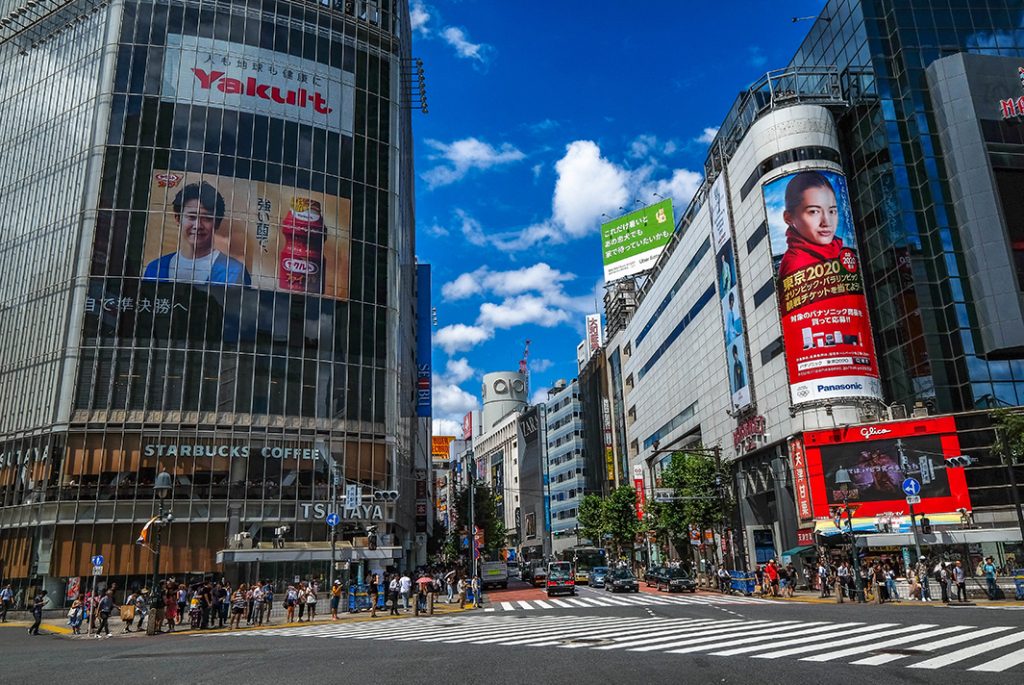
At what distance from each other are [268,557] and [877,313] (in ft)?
144

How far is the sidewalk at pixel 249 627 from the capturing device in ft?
93.8

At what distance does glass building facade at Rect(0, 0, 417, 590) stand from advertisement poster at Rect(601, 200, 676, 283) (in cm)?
5496

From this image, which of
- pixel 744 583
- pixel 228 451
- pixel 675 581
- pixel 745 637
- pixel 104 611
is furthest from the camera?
pixel 675 581

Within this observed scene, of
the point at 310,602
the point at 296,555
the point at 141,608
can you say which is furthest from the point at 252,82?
the point at 310,602

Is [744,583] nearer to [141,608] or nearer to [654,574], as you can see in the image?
[654,574]

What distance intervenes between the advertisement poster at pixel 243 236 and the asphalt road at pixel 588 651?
27539 millimetres

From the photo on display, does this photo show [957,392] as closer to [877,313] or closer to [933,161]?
[877,313]

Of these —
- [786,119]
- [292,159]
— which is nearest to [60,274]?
[292,159]

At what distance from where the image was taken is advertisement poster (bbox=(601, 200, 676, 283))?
4072 inches

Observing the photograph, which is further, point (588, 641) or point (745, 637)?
point (588, 641)

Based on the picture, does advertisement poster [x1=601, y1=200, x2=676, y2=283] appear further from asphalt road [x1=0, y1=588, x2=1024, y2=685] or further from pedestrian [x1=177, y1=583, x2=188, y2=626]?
pedestrian [x1=177, y1=583, x2=188, y2=626]

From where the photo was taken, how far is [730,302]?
6159 centimetres

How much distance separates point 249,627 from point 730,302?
46219 mm

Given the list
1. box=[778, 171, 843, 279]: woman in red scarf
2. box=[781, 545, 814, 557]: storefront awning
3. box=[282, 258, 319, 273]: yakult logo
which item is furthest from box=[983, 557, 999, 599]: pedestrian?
box=[282, 258, 319, 273]: yakult logo
